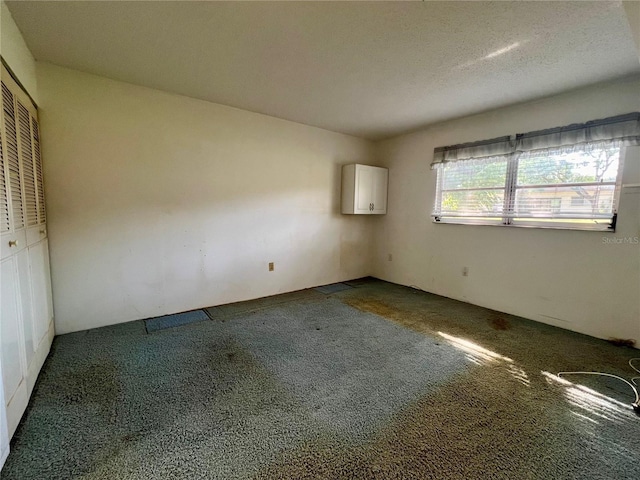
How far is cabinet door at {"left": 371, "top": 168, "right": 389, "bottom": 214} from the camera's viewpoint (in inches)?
173

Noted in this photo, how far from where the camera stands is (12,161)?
1694mm

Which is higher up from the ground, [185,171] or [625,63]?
[625,63]

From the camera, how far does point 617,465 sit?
4.28 ft

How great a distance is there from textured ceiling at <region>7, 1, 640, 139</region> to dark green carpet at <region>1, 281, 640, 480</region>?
2351 millimetres

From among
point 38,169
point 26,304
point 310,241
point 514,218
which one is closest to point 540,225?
point 514,218

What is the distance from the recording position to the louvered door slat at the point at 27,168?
1886 millimetres

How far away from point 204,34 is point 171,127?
1.31 metres

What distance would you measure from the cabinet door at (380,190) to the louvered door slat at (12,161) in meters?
3.83

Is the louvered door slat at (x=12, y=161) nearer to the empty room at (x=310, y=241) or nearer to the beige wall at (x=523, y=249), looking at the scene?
the empty room at (x=310, y=241)

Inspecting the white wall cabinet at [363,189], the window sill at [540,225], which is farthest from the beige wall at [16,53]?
the window sill at [540,225]

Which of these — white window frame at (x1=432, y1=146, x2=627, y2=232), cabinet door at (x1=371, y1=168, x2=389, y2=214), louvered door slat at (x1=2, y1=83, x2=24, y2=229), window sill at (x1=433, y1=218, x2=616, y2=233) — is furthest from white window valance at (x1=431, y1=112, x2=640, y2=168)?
louvered door slat at (x1=2, y1=83, x2=24, y2=229)

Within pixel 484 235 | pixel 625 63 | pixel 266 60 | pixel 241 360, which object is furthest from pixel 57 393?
pixel 625 63

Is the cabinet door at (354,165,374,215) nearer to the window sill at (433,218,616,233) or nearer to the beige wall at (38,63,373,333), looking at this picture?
the beige wall at (38,63,373,333)

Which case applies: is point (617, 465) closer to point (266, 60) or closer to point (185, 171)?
point (266, 60)
